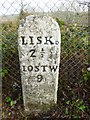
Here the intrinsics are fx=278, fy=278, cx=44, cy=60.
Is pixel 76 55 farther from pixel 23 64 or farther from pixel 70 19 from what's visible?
pixel 23 64

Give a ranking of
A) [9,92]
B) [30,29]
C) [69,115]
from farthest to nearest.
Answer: [9,92], [69,115], [30,29]

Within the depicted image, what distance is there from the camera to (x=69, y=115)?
312 cm

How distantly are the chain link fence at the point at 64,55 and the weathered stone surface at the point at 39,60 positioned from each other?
232 millimetres

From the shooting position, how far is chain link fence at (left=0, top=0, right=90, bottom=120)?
3219 millimetres

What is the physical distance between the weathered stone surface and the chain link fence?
0.23 meters

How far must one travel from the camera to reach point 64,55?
11.6ft

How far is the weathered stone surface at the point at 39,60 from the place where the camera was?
273cm

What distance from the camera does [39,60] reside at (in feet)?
9.44

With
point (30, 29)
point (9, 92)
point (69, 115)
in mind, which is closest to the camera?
point (30, 29)

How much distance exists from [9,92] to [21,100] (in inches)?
8.1

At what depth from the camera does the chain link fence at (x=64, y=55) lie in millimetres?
3219

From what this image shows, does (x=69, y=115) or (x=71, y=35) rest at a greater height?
(x=71, y=35)

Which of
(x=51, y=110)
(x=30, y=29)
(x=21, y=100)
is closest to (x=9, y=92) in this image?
(x=21, y=100)

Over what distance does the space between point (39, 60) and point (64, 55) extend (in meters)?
0.73
